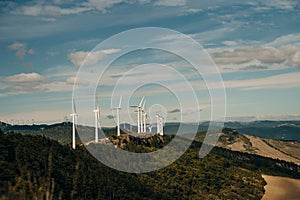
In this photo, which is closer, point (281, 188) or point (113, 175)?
point (113, 175)

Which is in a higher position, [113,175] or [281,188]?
[113,175]

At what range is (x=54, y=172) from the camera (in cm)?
7219

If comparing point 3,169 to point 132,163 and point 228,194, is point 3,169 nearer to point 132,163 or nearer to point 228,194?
point 132,163

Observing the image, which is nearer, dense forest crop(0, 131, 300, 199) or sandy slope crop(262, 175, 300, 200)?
dense forest crop(0, 131, 300, 199)

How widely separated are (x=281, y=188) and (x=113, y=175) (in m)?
89.6

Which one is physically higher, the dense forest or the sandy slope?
the dense forest

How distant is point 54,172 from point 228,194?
256 feet

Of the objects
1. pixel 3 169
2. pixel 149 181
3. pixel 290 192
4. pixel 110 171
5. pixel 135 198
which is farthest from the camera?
pixel 290 192

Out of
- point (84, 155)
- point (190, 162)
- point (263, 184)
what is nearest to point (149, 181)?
point (84, 155)

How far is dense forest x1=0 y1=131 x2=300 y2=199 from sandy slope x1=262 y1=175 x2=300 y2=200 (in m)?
3.33

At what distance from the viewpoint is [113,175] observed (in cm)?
10094

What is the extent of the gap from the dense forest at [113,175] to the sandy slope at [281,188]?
3.33 m

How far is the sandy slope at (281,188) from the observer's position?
152 m

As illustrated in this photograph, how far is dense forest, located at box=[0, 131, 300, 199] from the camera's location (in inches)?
2244
